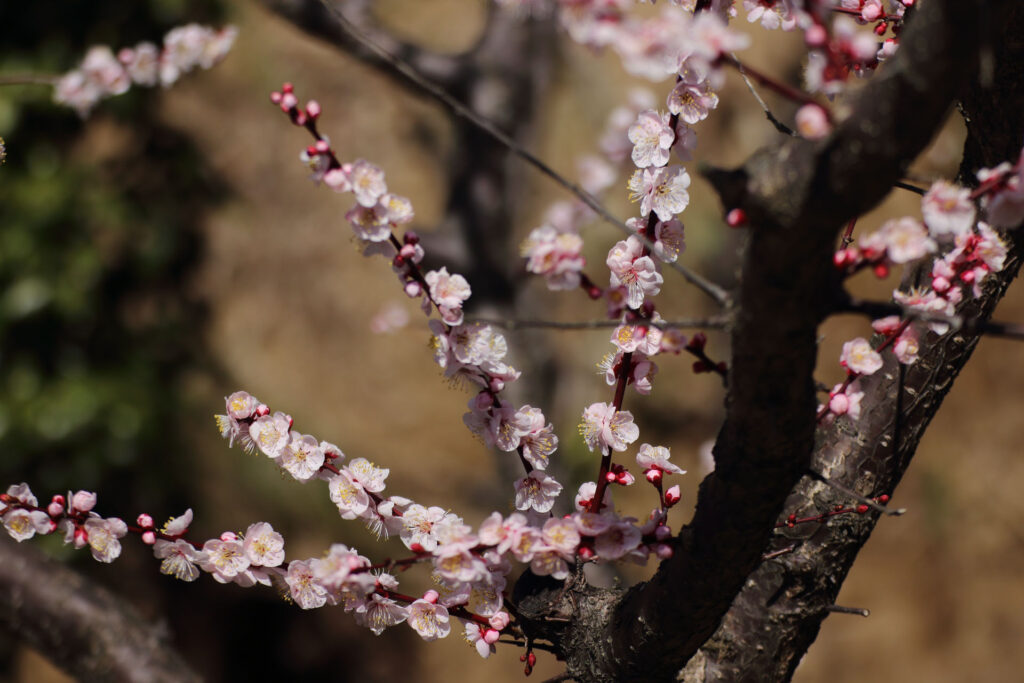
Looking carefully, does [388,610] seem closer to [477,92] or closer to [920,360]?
[920,360]

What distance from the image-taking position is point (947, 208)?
25.7 inches

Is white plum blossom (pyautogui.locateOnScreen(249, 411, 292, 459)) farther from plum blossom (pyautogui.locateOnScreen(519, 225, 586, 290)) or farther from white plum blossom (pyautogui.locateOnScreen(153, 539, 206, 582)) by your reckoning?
plum blossom (pyautogui.locateOnScreen(519, 225, 586, 290))

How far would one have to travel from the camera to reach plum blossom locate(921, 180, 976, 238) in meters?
0.65

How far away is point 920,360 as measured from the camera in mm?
1018

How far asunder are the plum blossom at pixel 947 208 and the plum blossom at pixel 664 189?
0.23 meters

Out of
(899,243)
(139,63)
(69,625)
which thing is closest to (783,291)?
(899,243)

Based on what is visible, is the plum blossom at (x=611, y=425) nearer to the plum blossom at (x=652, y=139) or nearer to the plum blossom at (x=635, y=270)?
the plum blossom at (x=635, y=270)

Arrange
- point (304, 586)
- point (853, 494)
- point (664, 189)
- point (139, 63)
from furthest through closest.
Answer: point (139, 63) < point (304, 586) < point (664, 189) < point (853, 494)

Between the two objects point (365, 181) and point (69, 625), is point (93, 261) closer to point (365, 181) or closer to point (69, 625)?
point (69, 625)

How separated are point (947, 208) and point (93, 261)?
269cm

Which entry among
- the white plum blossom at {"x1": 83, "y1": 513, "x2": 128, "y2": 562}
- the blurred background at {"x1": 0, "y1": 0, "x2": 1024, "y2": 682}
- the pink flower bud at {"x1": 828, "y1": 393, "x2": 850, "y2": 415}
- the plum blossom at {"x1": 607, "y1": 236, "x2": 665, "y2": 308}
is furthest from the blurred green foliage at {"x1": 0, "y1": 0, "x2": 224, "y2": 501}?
the pink flower bud at {"x1": 828, "y1": 393, "x2": 850, "y2": 415}

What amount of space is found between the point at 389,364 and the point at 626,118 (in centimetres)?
134

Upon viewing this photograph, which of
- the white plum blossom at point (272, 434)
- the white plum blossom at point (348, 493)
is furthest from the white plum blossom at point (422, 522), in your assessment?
the white plum blossom at point (272, 434)

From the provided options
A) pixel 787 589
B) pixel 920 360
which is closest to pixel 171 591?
pixel 787 589
